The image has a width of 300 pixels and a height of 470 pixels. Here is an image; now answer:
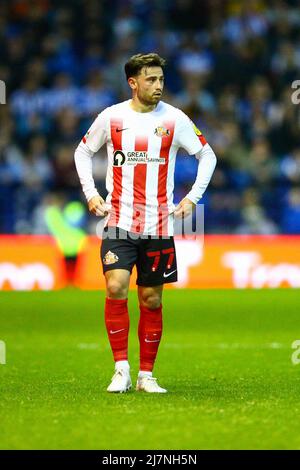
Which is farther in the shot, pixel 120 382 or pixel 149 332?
pixel 149 332

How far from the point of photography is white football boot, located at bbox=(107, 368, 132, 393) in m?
7.46

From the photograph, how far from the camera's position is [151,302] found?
767 centimetres

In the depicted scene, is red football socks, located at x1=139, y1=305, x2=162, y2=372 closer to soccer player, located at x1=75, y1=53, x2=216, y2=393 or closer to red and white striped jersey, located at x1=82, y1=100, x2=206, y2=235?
soccer player, located at x1=75, y1=53, x2=216, y2=393

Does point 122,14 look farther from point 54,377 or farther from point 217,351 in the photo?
point 54,377

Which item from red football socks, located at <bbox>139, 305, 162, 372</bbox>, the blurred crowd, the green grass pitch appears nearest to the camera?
the green grass pitch

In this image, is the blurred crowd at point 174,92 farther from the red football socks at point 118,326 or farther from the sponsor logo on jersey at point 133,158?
the red football socks at point 118,326

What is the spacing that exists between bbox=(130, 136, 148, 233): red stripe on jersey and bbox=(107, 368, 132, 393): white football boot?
0.94 metres

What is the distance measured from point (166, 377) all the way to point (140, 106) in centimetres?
216

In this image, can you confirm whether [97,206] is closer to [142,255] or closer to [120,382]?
[142,255]

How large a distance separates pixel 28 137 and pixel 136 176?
42.0 ft

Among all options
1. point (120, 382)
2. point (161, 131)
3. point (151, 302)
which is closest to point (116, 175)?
point (161, 131)

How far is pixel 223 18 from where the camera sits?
22047 millimetres

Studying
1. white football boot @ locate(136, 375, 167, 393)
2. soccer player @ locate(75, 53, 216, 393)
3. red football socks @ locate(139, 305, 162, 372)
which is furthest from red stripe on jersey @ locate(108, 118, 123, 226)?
white football boot @ locate(136, 375, 167, 393)

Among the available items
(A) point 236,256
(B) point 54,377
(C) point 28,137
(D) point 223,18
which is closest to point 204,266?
(A) point 236,256
